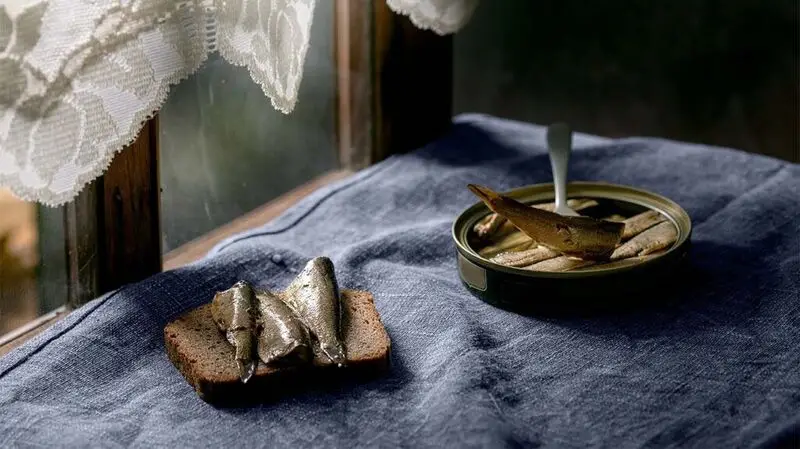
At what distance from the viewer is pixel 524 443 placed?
0.85m

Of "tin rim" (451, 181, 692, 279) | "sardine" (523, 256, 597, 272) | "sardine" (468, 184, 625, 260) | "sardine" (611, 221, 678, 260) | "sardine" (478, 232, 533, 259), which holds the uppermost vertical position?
"sardine" (468, 184, 625, 260)

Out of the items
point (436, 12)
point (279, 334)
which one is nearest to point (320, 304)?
point (279, 334)

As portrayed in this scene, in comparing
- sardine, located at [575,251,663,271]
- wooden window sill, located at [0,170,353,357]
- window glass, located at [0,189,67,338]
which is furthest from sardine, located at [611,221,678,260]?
window glass, located at [0,189,67,338]

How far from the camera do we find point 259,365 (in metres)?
0.94

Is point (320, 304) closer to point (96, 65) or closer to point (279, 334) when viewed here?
point (279, 334)

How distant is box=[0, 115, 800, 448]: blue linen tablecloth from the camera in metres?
0.88

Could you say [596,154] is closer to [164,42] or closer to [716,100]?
[716,100]

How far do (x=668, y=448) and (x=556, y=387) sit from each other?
5.2 inches

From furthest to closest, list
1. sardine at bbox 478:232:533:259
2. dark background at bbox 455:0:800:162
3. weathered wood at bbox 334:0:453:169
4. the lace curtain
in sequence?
dark background at bbox 455:0:800:162 → weathered wood at bbox 334:0:453:169 → sardine at bbox 478:232:533:259 → the lace curtain

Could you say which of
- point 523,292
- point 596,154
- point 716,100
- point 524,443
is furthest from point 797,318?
point 716,100

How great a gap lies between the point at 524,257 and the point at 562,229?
2.4 inches

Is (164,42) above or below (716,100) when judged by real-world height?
above

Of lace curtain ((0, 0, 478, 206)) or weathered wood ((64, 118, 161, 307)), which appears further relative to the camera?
weathered wood ((64, 118, 161, 307))

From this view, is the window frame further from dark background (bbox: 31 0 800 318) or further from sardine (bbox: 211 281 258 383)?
dark background (bbox: 31 0 800 318)
